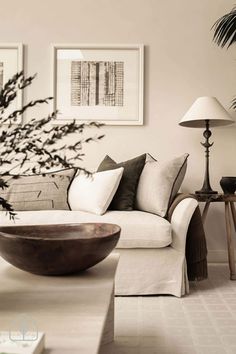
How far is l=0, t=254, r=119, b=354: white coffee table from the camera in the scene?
0.79 m

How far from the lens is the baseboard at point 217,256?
3.38m

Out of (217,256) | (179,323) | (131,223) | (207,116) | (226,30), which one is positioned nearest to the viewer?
(179,323)

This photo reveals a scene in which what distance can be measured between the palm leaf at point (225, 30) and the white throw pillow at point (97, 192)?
150 cm

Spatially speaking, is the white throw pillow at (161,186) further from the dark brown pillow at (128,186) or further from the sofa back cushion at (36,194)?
the sofa back cushion at (36,194)

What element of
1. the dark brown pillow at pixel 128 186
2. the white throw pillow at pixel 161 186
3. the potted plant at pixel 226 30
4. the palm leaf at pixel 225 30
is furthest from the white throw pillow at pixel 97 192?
the palm leaf at pixel 225 30

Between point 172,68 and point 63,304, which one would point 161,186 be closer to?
point 172,68

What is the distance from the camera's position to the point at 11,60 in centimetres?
341

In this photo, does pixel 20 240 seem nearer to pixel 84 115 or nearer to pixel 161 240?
pixel 161 240

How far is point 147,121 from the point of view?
3.40 meters

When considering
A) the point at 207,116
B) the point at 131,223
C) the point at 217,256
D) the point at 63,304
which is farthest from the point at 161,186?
the point at 63,304

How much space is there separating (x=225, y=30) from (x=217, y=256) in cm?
190

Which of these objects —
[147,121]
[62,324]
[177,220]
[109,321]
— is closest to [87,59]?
[147,121]

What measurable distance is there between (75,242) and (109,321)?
22.0 inches

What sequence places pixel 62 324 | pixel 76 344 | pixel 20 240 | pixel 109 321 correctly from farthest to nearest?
pixel 109 321 → pixel 20 240 → pixel 62 324 → pixel 76 344
